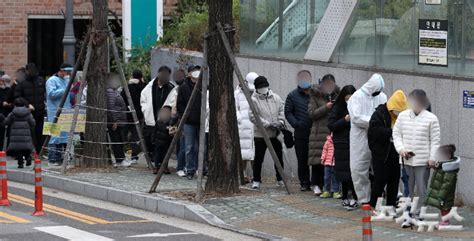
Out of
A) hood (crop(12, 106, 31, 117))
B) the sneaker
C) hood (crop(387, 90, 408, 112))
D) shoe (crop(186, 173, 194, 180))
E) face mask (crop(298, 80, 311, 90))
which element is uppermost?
face mask (crop(298, 80, 311, 90))

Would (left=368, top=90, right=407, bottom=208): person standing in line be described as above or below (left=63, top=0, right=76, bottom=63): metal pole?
below

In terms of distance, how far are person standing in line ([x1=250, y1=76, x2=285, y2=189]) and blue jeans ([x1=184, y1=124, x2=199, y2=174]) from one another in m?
1.56

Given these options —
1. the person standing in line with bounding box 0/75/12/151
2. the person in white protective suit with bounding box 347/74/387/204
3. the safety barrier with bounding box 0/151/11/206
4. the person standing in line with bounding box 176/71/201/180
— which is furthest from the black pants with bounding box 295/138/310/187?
the person standing in line with bounding box 0/75/12/151

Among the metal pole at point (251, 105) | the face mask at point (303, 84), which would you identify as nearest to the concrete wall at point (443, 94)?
the face mask at point (303, 84)

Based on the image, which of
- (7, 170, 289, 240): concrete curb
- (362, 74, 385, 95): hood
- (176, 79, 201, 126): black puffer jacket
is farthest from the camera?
(176, 79, 201, 126): black puffer jacket

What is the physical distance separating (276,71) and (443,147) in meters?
5.82

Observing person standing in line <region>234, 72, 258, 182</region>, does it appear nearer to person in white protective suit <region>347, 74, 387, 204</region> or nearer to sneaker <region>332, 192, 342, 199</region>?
sneaker <region>332, 192, 342, 199</region>

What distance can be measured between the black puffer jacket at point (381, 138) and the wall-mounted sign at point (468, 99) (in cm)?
130

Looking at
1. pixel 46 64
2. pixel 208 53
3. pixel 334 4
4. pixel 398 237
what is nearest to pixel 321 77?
pixel 334 4

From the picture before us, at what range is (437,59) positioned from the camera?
1487 centimetres

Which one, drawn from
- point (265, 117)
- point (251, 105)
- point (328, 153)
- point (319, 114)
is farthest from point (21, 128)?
point (328, 153)

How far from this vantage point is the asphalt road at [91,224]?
1273 centimetres

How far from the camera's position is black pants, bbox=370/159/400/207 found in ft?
44.1

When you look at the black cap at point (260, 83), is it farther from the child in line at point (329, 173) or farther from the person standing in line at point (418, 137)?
the person standing in line at point (418, 137)
